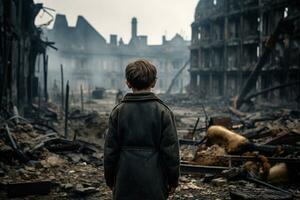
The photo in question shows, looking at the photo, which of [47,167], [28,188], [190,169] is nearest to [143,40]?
[47,167]

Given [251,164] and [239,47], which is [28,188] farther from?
[239,47]

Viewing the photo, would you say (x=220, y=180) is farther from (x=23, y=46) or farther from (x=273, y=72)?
(x=273, y=72)

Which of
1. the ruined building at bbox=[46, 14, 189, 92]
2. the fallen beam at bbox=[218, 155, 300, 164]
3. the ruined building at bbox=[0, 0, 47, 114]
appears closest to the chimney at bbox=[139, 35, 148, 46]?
the ruined building at bbox=[46, 14, 189, 92]

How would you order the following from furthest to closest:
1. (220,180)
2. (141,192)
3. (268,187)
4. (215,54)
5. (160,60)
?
(160,60), (215,54), (220,180), (268,187), (141,192)

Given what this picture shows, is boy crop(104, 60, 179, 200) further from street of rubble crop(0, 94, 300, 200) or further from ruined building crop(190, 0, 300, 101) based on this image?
ruined building crop(190, 0, 300, 101)

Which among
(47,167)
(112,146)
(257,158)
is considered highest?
(112,146)

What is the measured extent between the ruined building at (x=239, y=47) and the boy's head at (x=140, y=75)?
59.2 ft

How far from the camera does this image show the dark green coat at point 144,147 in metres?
2.87

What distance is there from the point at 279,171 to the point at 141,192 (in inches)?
170

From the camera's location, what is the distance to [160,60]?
57.5 m

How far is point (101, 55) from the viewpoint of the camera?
5525 cm

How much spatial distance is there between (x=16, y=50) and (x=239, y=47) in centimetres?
2060

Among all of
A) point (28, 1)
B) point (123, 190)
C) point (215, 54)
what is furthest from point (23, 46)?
point (215, 54)

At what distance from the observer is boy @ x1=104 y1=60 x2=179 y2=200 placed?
2.87 m
